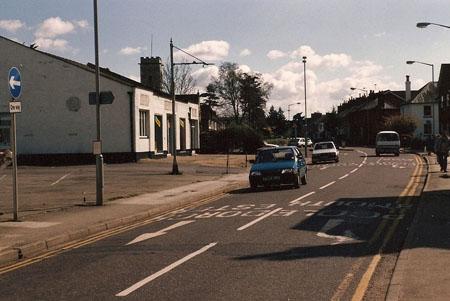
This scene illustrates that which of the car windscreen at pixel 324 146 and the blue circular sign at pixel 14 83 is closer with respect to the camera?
the blue circular sign at pixel 14 83

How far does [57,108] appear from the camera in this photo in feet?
145

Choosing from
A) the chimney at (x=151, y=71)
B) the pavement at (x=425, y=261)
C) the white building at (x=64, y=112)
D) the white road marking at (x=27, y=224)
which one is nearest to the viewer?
the pavement at (x=425, y=261)

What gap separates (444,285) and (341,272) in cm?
150

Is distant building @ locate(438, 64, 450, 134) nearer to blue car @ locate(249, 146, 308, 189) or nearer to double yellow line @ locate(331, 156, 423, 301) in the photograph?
blue car @ locate(249, 146, 308, 189)

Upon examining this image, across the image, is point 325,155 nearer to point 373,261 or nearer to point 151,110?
point 151,110

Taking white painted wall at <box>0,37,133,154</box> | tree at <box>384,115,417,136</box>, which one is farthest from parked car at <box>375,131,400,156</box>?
tree at <box>384,115,417,136</box>

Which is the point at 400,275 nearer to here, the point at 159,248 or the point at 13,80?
the point at 159,248

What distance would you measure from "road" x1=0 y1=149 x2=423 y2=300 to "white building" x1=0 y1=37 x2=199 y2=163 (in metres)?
28.6

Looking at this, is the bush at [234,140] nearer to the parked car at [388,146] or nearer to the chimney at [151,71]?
the chimney at [151,71]


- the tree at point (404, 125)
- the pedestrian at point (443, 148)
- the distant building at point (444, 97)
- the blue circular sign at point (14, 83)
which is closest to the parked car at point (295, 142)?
the tree at point (404, 125)

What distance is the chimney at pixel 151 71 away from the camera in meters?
59.5

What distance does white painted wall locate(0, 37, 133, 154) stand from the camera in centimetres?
4366

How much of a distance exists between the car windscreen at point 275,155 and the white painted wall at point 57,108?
2061cm

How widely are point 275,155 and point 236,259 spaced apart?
1530 centimetres
